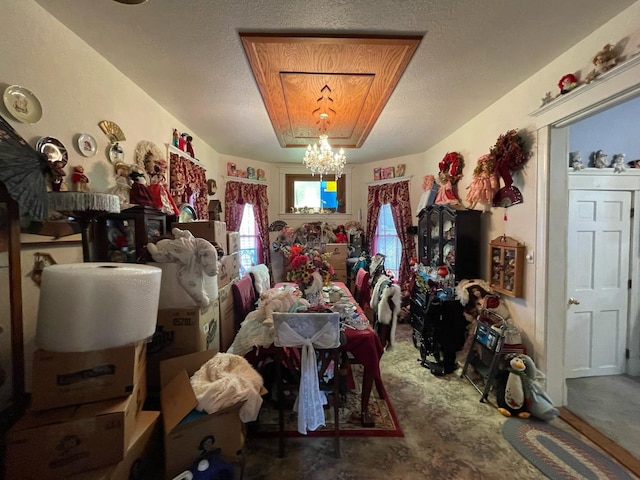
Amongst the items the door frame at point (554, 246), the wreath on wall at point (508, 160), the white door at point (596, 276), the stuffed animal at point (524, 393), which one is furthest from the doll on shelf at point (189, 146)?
the white door at point (596, 276)

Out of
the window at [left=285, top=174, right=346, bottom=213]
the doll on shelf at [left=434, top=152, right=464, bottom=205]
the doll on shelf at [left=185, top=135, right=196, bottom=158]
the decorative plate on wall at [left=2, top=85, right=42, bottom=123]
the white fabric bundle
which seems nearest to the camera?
the decorative plate on wall at [left=2, top=85, right=42, bottom=123]

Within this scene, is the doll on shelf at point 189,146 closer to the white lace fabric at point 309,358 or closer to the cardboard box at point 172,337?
the cardboard box at point 172,337

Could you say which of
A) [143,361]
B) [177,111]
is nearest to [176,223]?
[177,111]

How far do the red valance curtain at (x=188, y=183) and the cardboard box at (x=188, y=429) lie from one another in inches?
80.7

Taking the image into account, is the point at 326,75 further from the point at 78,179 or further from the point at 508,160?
the point at 78,179

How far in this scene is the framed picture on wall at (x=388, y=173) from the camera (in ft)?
15.6

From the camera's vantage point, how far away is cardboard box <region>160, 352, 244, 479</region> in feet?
4.62

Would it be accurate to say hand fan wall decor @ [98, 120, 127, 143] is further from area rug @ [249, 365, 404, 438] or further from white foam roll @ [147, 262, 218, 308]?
area rug @ [249, 365, 404, 438]

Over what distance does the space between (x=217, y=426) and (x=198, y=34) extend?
7.67 feet

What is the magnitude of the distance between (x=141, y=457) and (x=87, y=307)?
0.86 meters

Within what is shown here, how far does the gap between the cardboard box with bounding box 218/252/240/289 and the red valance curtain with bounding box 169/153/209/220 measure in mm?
800

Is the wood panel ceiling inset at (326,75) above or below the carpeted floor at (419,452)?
above

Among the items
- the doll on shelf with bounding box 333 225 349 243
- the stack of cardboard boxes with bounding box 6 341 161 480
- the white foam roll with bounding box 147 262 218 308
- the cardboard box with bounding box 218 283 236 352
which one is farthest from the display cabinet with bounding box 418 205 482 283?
the stack of cardboard boxes with bounding box 6 341 161 480

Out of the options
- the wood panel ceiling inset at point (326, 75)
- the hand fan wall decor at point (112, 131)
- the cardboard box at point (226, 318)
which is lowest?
the cardboard box at point (226, 318)
